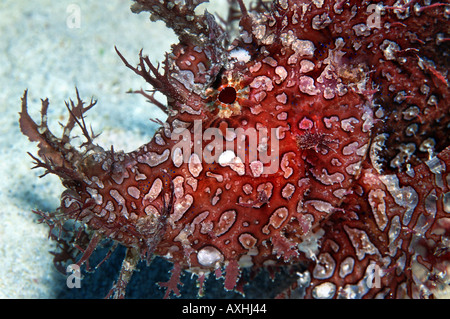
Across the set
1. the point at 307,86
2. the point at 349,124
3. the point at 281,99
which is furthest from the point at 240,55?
the point at 349,124

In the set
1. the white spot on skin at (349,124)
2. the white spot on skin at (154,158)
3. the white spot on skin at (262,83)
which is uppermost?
the white spot on skin at (262,83)

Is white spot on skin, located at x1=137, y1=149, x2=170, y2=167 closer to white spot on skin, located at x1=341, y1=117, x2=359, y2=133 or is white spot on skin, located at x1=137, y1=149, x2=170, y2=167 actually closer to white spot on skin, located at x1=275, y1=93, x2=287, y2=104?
white spot on skin, located at x1=275, y1=93, x2=287, y2=104

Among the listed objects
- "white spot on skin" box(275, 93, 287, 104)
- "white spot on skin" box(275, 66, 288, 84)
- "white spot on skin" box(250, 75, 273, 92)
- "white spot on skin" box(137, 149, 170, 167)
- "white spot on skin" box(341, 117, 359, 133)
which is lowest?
"white spot on skin" box(137, 149, 170, 167)

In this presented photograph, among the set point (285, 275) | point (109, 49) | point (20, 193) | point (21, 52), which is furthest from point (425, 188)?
point (21, 52)

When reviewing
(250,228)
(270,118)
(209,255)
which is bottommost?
(209,255)

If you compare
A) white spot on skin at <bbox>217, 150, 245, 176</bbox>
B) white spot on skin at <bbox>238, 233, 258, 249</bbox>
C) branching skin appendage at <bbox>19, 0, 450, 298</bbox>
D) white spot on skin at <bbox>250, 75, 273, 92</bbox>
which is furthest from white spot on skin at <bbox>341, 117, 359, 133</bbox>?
white spot on skin at <bbox>238, 233, 258, 249</bbox>

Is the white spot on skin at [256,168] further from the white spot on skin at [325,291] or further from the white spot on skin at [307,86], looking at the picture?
the white spot on skin at [325,291]

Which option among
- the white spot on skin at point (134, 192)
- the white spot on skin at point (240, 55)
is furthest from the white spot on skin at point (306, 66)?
the white spot on skin at point (134, 192)
